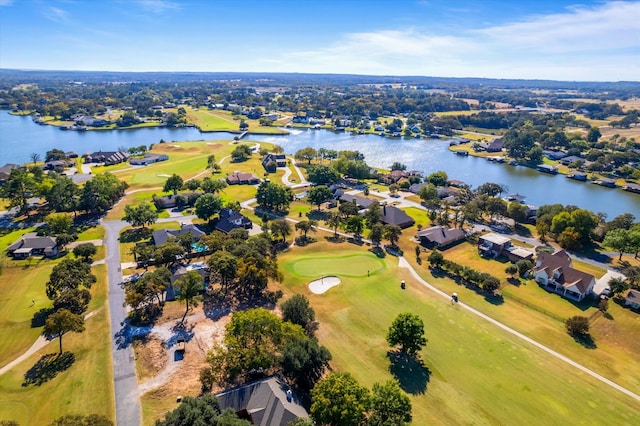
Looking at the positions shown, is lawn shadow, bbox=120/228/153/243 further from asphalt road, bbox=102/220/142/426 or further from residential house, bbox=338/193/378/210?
residential house, bbox=338/193/378/210

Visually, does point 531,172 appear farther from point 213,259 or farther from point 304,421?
point 304,421

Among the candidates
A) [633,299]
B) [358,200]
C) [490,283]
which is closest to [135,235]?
[358,200]

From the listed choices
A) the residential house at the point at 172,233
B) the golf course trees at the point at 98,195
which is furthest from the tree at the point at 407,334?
the golf course trees at the point at 98,195

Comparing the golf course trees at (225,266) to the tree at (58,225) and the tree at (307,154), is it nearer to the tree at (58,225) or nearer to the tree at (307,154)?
the tree at (58,225)

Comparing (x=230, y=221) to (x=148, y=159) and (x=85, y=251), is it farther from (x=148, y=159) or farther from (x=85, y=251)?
(x=148, y=159)

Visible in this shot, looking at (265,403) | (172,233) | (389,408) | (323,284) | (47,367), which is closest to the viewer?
(389,408)
